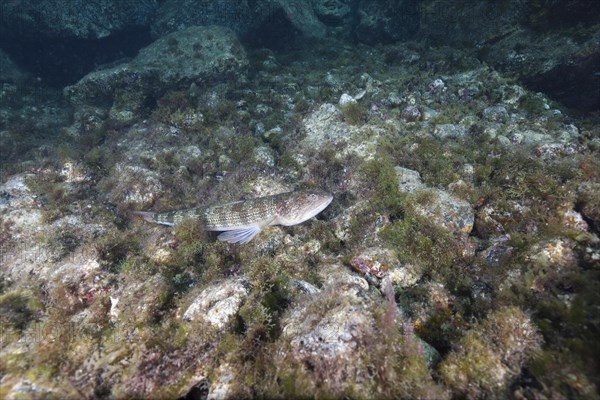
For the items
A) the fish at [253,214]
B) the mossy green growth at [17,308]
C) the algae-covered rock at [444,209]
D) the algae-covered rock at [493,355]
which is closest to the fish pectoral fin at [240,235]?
the fish at [253,214]

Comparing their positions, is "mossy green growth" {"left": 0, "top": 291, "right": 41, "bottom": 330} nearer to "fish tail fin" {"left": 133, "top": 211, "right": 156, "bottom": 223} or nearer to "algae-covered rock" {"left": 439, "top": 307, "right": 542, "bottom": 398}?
"fish tail fin" {"left": 133, "top": 211, "right": 156, "bottom": 223}

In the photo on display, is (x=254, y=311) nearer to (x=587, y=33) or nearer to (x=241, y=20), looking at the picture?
(x=587, y=33)

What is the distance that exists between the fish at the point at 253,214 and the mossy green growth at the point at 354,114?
320cm

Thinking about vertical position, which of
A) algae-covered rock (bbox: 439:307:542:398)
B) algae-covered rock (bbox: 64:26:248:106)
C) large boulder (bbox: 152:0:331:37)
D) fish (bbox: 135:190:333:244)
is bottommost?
algae-covered rock (bbox: 439:307:542:398)

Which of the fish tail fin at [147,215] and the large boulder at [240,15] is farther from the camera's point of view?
the large boulder at [240,15]

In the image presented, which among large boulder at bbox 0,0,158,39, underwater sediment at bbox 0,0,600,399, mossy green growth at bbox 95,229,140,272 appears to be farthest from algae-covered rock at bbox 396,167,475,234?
large boulder at bbox 0,0,158,39

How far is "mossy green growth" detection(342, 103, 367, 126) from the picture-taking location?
7.76 meters

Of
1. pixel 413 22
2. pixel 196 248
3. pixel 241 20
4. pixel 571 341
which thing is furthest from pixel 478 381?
pixel 241 20

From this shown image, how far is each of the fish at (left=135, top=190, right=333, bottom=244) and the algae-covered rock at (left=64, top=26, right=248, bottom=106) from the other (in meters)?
7.40

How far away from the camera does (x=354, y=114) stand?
7.82 meters

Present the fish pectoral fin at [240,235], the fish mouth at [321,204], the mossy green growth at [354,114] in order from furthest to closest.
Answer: the mossy green growth at [354,114]
the fish mouth at [321,204]
the fish pectoral fin at [240,235]

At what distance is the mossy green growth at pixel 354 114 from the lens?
306 inches

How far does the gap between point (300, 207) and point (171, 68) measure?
918 cm

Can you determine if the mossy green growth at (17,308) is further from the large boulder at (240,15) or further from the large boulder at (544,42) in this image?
the large boulder at (240,15)
